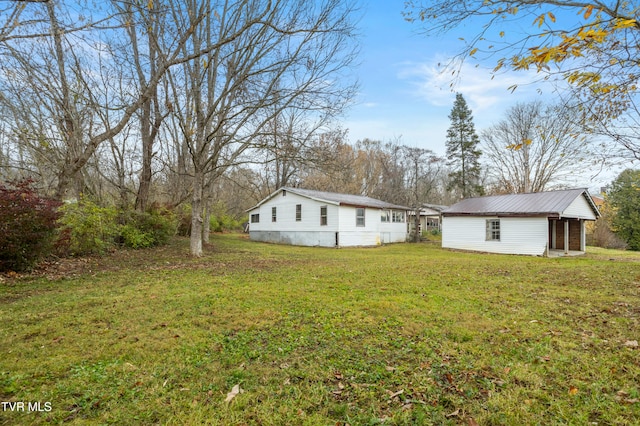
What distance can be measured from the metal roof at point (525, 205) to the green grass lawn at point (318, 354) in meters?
9.83

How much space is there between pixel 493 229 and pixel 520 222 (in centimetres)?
143

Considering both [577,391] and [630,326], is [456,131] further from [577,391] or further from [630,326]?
[577,391]

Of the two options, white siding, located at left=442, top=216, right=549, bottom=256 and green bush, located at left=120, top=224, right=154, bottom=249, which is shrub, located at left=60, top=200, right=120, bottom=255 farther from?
white siding, located at left=442, top=216, right=549, bottom=256

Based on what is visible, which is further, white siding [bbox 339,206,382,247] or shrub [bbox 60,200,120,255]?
white siding [bbox 339,206,382,247]

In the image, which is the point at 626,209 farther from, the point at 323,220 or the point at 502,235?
the point at 323,220

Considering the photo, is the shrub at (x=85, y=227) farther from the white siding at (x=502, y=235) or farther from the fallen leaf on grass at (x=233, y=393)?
the white siding at (x=502, y=235)

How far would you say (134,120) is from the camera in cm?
1283

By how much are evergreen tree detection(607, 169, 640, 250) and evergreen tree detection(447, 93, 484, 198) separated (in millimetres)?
9983

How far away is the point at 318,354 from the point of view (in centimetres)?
349

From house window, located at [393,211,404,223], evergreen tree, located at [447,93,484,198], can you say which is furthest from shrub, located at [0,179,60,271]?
evergreen tree, located at [447,93,484,198]

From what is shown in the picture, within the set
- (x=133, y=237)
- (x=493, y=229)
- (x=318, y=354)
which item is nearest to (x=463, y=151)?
(x=493, y=229)

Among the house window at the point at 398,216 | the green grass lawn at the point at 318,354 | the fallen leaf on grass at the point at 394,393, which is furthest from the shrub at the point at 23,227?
the house window at the point at 398,216

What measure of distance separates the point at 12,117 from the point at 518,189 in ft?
116

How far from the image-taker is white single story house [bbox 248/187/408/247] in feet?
65.0
